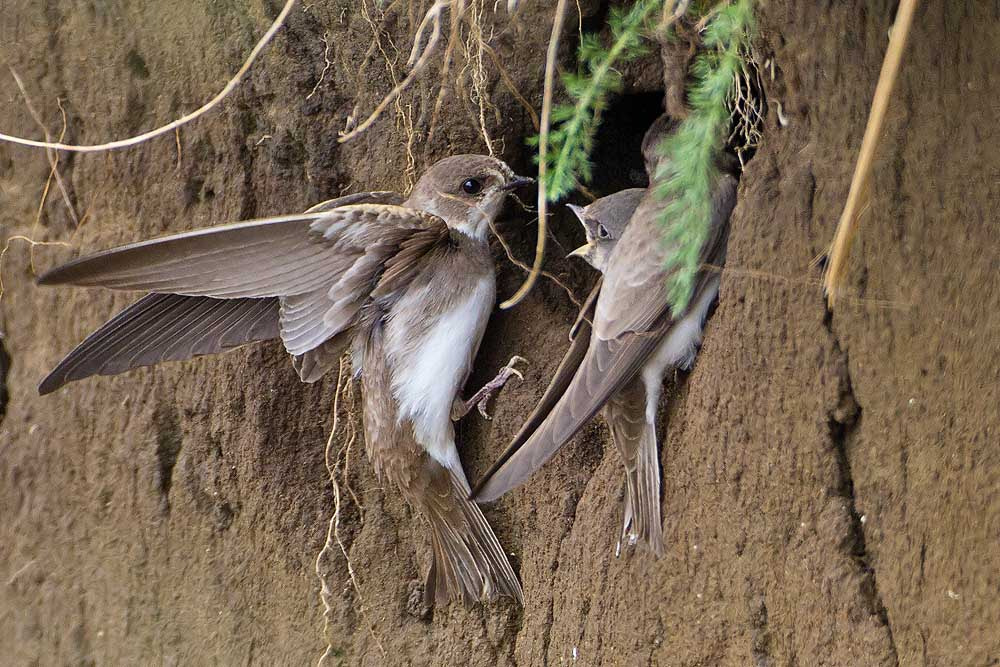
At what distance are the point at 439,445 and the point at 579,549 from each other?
1.65ft

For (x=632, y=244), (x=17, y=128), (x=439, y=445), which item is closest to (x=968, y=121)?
(x=632, y=244)

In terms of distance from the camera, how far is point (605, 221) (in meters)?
2.92

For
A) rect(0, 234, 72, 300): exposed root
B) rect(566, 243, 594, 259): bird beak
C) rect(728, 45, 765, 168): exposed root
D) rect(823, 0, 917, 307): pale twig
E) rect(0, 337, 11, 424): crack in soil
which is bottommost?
rect(0, 337, 11, 424): crack in soil

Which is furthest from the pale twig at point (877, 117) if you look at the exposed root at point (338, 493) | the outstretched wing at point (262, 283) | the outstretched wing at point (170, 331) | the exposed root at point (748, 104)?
the exposed root at point (338, 493)

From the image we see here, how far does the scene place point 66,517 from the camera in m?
3.65

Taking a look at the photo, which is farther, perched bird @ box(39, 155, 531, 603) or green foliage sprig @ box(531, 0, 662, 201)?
perched bird @ box(39, 155, 531, 603)

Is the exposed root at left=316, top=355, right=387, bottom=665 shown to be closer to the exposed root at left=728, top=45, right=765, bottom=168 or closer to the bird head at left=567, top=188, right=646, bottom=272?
the bird head at left=567, top=188, right=646, bottom=272

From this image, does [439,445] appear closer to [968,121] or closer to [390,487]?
[390,487]

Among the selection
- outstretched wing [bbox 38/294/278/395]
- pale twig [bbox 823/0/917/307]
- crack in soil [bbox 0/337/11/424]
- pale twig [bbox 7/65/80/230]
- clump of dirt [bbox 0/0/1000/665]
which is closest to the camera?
pale twig [bbox 823/0/917/307]

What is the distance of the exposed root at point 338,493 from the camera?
3.29 m

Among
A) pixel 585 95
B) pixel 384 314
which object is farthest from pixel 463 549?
pixel 585 95

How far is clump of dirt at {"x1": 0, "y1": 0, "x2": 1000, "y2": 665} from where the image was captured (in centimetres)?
208

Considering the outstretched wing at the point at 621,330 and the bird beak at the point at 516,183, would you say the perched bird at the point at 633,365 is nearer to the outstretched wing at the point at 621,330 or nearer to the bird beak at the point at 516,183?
the outstretched wing at the point at 621,330

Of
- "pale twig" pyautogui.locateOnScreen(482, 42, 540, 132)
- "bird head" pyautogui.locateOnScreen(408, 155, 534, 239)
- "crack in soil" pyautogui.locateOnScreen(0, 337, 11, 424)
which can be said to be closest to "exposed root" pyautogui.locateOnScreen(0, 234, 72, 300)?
"crack in soil" pyautogui.locateOnScreen(0, 337, 11, 424)
